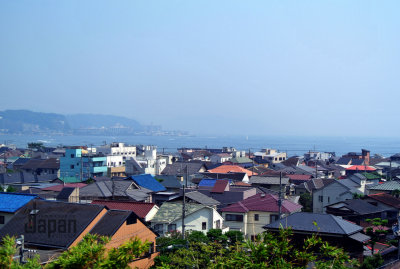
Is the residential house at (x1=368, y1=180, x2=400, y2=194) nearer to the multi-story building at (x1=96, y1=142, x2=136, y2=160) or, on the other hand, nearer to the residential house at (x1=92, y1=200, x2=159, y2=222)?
the residential house at (x1=92, y1=200, x2=159, y2=222)

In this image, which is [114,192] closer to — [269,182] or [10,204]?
[10,204]

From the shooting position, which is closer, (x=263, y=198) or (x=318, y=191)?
(x=263, y=198)

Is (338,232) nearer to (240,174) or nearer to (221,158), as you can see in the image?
(240,174)

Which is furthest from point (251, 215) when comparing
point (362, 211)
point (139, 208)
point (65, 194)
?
point (65, 194)

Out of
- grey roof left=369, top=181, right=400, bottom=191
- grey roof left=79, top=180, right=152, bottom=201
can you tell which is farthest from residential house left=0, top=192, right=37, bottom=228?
grey roof left=369, top=181, right=400, bottom=191

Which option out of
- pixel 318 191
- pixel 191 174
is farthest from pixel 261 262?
pixel 191 174

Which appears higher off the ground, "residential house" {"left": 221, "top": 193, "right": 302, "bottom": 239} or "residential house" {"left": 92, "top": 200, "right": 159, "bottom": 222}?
"residential house" {"left": 92, "top": 200, "right": 159, "bottom": 222}

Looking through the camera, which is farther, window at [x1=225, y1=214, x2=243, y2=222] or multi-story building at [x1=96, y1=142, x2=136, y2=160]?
multi-story building at [x1=96, y1=142, x2=136, y2=160]
